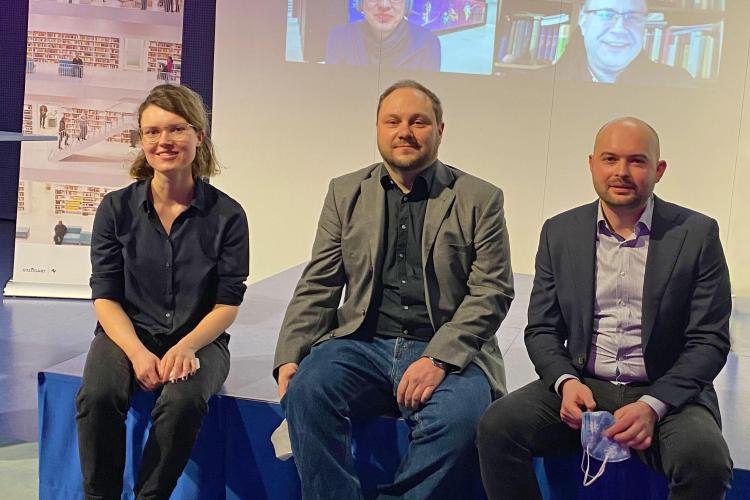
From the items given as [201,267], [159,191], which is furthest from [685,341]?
[159,191]

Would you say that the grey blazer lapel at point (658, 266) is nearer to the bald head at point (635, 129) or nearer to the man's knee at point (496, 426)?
the bald head at point (635, 129)

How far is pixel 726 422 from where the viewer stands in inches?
98.7

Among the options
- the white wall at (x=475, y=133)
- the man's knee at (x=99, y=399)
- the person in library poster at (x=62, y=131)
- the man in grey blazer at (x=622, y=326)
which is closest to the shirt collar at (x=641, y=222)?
the man in grey blazer at (x=622, y=326)

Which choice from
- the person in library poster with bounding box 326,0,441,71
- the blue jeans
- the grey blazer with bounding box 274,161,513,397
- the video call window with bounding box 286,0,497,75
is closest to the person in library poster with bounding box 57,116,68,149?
the video call window with bounding box 286,0,497,75

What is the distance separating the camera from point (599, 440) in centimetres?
203

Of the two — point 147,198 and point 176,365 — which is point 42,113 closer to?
point 147,198

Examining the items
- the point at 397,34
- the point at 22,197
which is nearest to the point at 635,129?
the point at 397,34

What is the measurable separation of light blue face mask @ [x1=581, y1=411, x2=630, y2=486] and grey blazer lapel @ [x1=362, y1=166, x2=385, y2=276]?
71 centimetres

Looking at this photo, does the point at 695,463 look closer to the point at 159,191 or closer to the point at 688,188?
the point at 159,191

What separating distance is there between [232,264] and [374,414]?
592 mm

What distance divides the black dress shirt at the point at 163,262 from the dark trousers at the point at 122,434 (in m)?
0.26

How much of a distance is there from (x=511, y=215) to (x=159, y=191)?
3573 mm

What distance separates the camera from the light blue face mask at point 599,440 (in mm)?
2014

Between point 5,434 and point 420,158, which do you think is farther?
point 5,434
